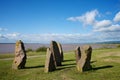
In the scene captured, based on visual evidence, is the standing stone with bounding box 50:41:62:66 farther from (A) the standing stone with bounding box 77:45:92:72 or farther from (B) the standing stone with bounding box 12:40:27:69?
(A) the standing stone with bounding box 77:45:92:72

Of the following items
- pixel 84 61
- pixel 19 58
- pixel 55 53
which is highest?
pixel 55 53

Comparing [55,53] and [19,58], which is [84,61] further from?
[19,58]

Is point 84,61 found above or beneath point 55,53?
beneath

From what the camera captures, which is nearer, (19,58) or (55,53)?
(19,58)

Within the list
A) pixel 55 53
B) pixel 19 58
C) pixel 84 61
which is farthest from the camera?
Result: pixel 55 53


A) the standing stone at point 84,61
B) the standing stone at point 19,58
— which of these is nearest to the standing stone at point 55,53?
the standing stone at point 19,58

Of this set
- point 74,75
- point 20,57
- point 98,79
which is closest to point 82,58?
point 74,75

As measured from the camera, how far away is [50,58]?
18562mm

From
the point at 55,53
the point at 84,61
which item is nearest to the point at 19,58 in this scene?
the point at 55,53

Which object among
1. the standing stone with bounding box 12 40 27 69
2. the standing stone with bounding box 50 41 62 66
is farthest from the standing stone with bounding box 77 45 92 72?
the standing stone with bounding box 12 40 27 69

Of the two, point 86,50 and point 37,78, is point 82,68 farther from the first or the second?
point 37,78

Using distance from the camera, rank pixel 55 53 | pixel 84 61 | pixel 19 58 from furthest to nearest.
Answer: pixel 55 53, pixel 19 58, pixel 84 61

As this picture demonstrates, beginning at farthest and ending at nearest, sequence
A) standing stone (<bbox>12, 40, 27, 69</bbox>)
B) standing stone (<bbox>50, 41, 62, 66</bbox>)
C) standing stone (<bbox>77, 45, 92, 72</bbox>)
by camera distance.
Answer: standing stone (<bbox>50, 41, 62, 66</bbox>) → standing stone (<bbox>12, 40, 27, 69</bbox>) → standing stone (<bbox>77, 45, 92, 72</bbox>)

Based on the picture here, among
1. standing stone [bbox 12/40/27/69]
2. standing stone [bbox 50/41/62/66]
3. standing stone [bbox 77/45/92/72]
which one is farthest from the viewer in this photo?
standing stone [bbox 50/41/62/66]
